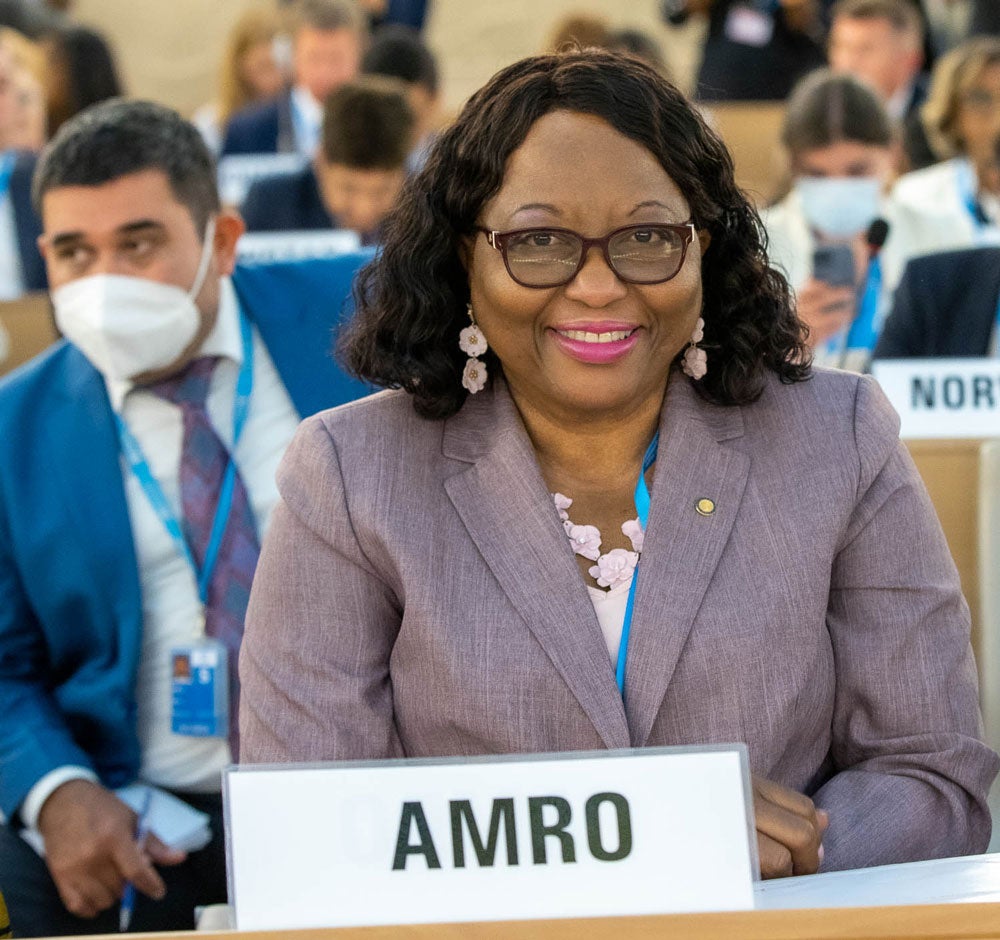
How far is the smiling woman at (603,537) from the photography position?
5.25ft

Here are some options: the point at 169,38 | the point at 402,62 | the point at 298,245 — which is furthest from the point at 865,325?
the point at 169,38

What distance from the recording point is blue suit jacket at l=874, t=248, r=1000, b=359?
10.8 ft

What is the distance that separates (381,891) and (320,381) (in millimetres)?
1370

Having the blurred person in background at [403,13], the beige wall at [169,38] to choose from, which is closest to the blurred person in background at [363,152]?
the blurred person in background at [403,13]

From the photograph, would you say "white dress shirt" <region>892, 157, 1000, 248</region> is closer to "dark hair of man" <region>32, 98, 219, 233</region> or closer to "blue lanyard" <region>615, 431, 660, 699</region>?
"dark hair of man" <region>32, 98, 219, 233</region>

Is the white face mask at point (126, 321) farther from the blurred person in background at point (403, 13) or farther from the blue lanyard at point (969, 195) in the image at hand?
the blurred person in background at point (403, 13)

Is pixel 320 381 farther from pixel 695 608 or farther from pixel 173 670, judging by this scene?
pixel 695 608

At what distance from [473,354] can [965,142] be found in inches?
151

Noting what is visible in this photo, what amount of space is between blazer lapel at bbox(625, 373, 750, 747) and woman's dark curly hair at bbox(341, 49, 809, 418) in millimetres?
57

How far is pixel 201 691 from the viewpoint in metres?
2.21

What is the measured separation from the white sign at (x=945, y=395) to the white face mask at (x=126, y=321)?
1.14 meters

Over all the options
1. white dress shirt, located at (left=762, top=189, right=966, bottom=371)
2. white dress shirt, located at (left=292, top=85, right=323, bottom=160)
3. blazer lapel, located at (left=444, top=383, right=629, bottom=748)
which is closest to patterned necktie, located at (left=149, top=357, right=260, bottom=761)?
blazer lapel, located at (left=444, top=383, right=629, bottom=748)

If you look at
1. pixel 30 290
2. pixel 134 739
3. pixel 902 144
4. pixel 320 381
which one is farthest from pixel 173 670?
pixel 902 144

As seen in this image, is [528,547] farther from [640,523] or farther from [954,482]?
[954,482]
